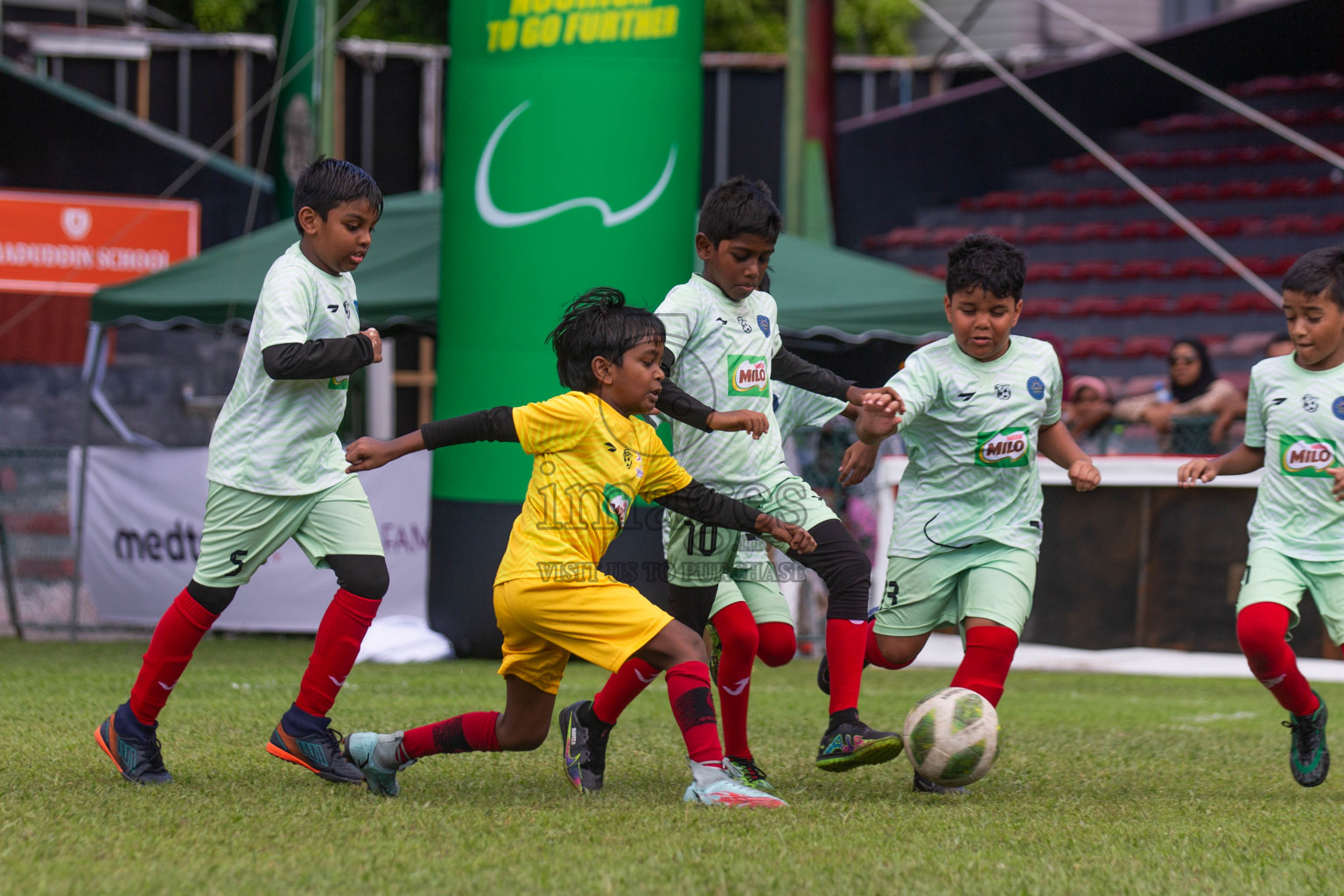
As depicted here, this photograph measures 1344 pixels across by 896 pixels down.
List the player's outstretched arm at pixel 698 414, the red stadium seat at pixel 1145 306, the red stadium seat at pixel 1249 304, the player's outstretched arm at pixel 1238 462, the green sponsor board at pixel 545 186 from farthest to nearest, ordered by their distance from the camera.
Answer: the red stadium seat at pixel 1145 306 → the red stadium seat at pixel 1249 304 → the green sponsor board at pixel 545 186 → the player's outstretched arm at pixel 1238 462 → the player's outstretched arm at pixel 698 414

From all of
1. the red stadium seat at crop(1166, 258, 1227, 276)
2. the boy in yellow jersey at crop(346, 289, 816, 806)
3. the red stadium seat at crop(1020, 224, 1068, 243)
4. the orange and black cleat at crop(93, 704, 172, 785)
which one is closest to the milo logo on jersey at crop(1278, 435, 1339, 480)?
the boy in yellow jersey at crop(346, 289, 816, 806)

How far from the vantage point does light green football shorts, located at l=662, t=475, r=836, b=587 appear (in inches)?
198

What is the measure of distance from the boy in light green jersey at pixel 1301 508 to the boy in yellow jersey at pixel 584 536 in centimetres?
173

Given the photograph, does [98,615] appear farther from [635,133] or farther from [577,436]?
[577,436]

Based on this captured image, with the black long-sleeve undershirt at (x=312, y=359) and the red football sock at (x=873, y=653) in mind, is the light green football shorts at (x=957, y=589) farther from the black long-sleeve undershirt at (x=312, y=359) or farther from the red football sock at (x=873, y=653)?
the black long-sleeve undershirt at (x=312, y=359)

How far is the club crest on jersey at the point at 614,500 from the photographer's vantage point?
439cm

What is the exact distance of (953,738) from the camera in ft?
15.3

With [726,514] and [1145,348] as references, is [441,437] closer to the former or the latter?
[726,514]

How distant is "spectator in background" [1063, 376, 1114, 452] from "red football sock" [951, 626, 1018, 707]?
5.74 metres

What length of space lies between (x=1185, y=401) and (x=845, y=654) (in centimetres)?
648

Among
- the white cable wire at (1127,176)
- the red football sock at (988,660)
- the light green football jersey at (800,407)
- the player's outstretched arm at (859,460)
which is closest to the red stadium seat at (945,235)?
the white cable wire at (1127,176)

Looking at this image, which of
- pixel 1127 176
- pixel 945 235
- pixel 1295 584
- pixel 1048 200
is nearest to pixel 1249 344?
pixel 1048 200

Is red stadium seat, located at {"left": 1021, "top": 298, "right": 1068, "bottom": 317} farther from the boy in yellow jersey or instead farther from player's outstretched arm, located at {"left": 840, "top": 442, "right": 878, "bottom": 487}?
the boy in yellow jersey

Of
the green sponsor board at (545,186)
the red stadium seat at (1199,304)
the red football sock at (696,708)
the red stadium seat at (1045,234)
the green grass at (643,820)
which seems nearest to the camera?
the green grass at (643,820)
